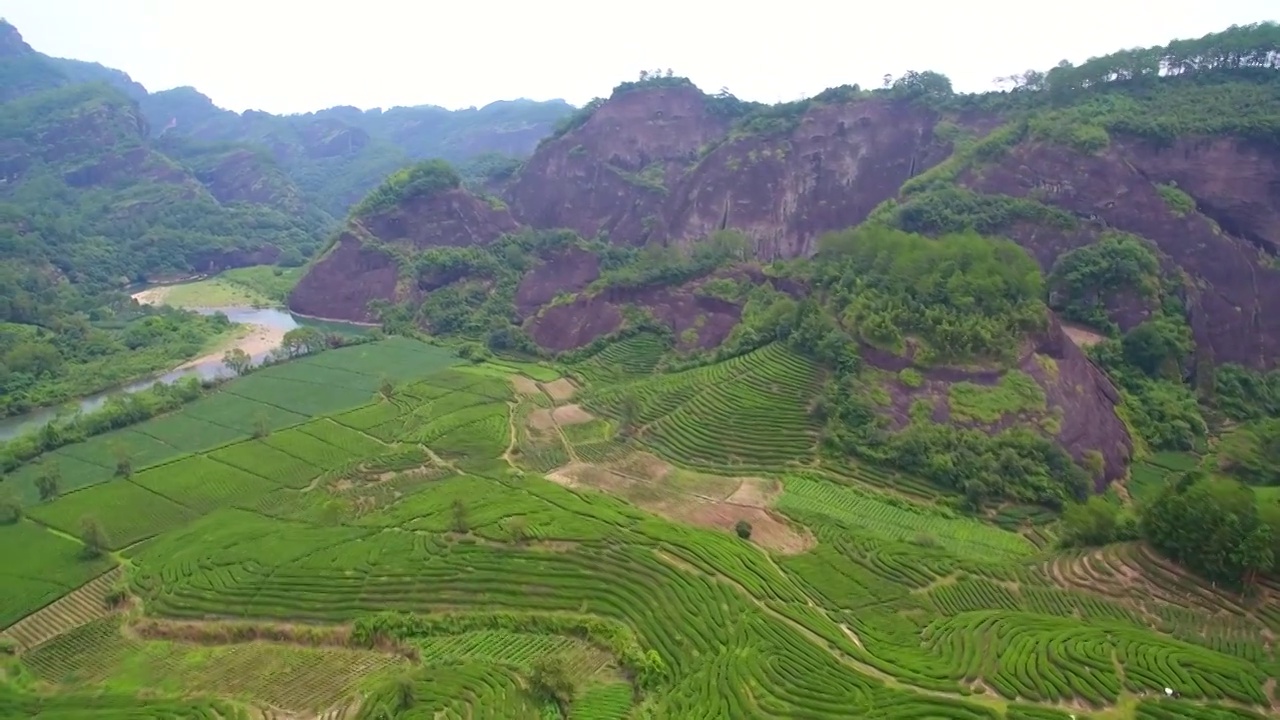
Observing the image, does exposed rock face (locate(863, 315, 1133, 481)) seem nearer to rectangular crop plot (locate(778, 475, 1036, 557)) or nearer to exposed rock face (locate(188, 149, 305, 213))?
rectangular crop plot (locate(778, 475, 1036, 557))

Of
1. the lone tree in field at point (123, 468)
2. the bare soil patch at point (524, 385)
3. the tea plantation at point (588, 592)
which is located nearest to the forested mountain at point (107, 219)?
the lone tree in field at point (123, 468)

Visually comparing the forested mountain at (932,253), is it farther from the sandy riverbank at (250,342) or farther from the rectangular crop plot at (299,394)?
the rectangular crop plot at (299,394)

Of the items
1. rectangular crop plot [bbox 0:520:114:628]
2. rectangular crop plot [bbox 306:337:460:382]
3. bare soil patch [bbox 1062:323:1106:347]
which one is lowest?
rectangular crop plot [bbox 0:520:114:628]

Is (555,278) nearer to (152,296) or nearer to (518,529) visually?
(518,529)

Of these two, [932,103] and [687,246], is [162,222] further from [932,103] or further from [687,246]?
[932,103]

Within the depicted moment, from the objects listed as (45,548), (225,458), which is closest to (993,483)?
(225,458)

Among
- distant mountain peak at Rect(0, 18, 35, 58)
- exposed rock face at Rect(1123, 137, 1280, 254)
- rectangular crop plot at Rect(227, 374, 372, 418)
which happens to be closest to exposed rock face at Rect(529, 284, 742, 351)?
rectangular crop plot at Rect(227, 374, 372, 418)
